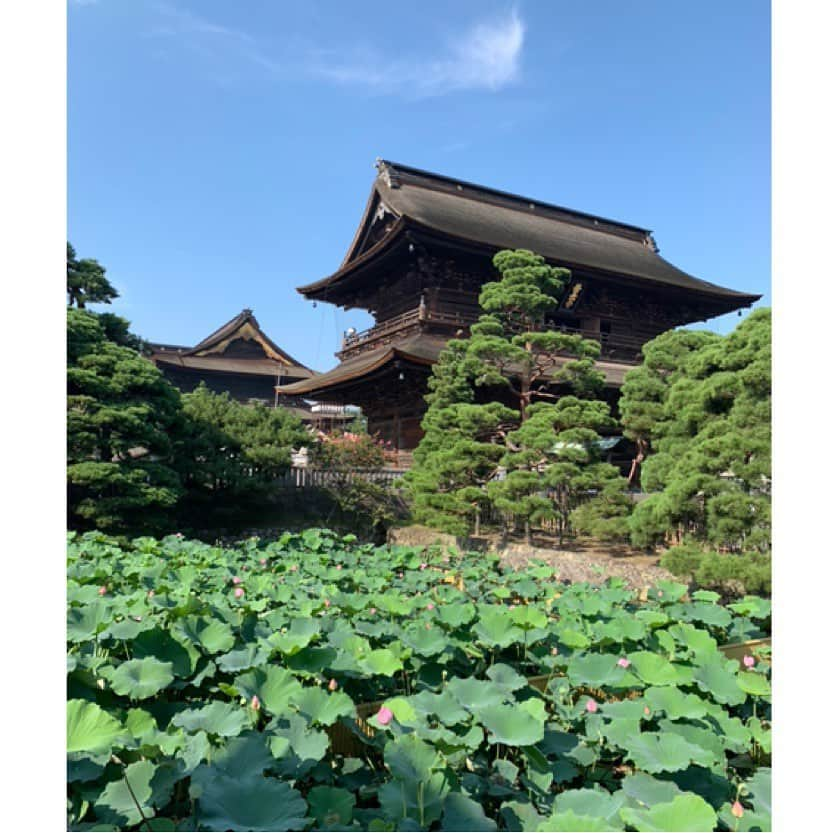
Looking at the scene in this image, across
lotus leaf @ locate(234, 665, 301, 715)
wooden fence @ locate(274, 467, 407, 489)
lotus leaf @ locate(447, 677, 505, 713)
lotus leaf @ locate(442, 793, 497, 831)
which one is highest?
lotus leaf @ locate(234, 665, 301, 715)

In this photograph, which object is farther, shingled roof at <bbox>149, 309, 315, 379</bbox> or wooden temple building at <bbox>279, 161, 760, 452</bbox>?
shingled roof at <bbox>149, 309, 315, 379</bbox>

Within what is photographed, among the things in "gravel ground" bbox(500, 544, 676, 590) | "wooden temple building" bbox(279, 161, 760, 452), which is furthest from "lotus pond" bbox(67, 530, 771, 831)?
"wooden temple building" bbox(279, 161, 760, 452)

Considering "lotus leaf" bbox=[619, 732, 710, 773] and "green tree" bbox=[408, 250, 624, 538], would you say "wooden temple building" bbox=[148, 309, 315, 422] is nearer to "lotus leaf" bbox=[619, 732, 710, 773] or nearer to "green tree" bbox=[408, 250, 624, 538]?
"green tree" bbox=[408, 250, 624, 538]

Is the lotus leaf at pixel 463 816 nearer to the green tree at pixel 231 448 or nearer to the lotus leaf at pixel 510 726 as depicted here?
the lotus leaf at pixel 510 726

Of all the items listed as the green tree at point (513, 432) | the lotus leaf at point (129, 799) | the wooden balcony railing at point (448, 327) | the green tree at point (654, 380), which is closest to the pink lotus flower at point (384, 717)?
the lotus leaf at point (129, 799)

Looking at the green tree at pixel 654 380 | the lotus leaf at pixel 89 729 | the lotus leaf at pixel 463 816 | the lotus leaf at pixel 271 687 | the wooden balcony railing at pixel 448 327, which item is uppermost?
the wooden balcony railing at pixel 448 327

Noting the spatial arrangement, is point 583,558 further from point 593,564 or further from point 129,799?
point 129,799
